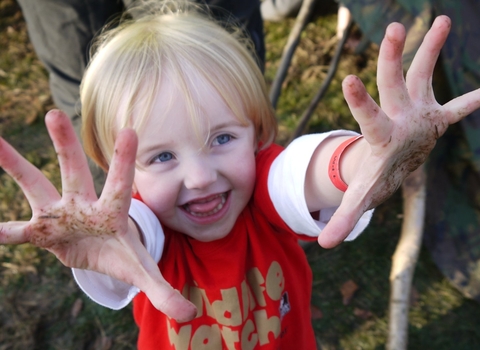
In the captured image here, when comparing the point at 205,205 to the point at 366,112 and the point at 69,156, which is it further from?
the point at 366,112

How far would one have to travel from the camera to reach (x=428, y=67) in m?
0.86

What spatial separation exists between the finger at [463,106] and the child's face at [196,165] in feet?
1.62

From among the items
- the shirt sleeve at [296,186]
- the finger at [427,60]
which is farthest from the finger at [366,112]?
the shirt sleeve at [296,186]

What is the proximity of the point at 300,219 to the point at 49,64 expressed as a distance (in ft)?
4.79

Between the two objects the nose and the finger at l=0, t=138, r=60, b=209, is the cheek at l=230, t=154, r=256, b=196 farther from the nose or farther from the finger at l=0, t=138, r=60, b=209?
the finger at l=0, t=138, r=60, b=209

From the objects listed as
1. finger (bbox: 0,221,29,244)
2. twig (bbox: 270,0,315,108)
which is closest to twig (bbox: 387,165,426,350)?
twig (bbox: 270,0,315,108)

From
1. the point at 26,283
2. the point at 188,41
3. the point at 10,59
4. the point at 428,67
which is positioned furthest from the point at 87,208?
the point at 10,59

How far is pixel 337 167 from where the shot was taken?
3.39 feet

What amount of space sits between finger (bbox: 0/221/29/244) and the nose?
37 cm

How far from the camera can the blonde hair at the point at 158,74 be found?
44.0 inches

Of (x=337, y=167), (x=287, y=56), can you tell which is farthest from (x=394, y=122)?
(x=287, y=56)

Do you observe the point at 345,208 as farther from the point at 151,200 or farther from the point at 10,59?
the point at 10,59

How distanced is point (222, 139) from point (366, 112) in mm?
465

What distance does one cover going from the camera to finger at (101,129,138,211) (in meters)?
0.79
